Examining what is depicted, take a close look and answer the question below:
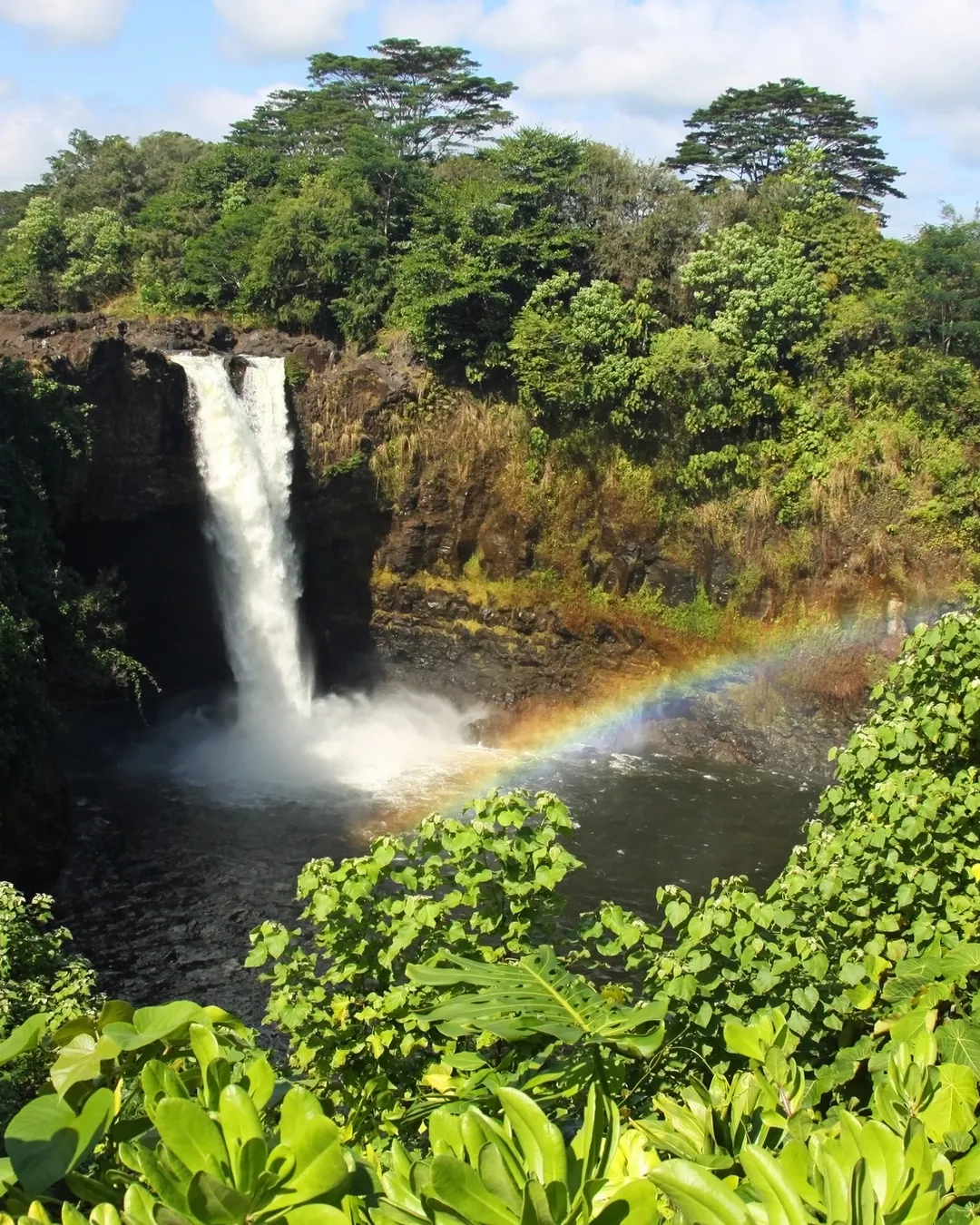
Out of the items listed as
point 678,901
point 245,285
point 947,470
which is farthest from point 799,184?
point 678,901

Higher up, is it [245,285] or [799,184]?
[799,184]

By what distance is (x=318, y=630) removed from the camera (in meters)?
28.9

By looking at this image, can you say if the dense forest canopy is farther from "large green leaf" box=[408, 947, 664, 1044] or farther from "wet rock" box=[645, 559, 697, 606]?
"large green leaf" box=[408, 947, 664, 1044]

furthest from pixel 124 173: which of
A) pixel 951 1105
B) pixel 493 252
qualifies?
pixel 951 1105

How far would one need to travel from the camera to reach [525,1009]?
277 cm

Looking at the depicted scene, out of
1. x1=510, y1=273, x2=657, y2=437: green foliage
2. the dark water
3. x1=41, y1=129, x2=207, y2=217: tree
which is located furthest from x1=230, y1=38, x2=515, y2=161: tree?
the dark water

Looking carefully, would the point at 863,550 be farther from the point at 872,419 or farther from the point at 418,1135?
the point at 418,1135

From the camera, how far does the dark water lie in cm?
1555

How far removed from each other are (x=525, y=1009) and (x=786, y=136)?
39.9m

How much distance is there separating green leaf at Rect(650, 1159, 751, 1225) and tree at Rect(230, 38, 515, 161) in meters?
42.3

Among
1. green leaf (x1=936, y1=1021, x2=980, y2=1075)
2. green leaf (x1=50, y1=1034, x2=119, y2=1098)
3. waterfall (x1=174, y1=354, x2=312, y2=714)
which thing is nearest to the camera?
green leaf (x1=50, y1=1034, x2=119, y2=1098)

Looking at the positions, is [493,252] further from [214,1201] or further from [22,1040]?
[214,1201]

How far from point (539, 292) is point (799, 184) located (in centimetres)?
821

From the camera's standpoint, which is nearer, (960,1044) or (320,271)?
(960,1044)
